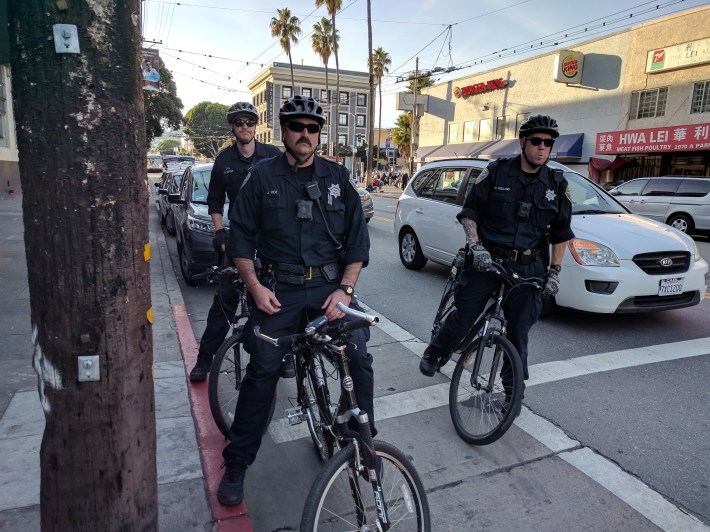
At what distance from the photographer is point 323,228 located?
107 inches

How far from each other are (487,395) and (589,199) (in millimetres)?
3878

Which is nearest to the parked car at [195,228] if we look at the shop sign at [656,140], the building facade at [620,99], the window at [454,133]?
the shop sign at [656,140]

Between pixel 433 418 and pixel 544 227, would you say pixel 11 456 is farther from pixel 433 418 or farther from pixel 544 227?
pixel 544 227

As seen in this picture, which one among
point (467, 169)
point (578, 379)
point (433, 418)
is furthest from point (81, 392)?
point (467, 169)

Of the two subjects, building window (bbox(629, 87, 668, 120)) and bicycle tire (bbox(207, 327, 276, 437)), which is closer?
bicycle tire (bbox(207, 327, 276, 437))

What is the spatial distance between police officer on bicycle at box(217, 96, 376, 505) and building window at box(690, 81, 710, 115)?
74.0ft

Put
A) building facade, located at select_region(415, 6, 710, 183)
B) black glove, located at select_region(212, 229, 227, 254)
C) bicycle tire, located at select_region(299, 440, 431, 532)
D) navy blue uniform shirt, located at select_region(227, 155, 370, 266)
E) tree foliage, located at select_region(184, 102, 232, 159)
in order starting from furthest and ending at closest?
tree foliage, located at select_region(184, 102, 232, 159)
building facade, located at select_region(415, 6, 710, 183)
black glove, located at select_region(212, 229, 227, 254)
navy blue uniform shirt, located at select_region(227, 155, 370, 266)
bicycle tire, located at select_region(299, 440, 431, 532)

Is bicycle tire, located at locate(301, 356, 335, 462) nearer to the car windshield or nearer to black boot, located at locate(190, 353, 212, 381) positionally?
black boot, located at locate(190, 353, 212, 381)

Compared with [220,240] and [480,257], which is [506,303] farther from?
[220,240]

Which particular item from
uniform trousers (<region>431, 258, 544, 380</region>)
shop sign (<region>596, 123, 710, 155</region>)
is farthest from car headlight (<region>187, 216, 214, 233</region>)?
shop sign (<region>596, 123, 710, 155</region>)

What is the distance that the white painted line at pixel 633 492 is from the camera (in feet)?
9.04

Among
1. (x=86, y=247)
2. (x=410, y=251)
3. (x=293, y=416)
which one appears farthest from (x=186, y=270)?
(x=86, y=247)

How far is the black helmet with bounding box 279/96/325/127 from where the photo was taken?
2.57 m

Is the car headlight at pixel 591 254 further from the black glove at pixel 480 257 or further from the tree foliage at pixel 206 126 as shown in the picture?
the tree foliage at pixel 206 126
